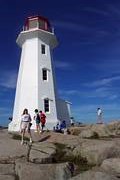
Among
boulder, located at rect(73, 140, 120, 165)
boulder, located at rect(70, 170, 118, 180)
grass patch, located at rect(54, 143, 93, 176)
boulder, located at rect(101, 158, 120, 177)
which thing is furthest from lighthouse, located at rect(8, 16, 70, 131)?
boulder, located at rect(70, 170, 118, 180)

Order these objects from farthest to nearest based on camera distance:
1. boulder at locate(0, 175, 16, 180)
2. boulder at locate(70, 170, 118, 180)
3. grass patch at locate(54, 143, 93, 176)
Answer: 1. grass patch at locate(54, 143, 93, 176)
2. boulder at locate(0, 175, 16, 180)
3. boulder at locate(70, 170, 118, 180)

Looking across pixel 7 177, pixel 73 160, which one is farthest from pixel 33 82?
pixel 7 177

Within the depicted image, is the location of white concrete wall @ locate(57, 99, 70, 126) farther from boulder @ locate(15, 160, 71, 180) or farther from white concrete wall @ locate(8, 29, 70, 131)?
boulder @ locate(15, 160, 71, 180)

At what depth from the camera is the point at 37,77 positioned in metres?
34.8

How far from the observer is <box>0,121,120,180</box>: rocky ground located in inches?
591

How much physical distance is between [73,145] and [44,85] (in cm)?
1621

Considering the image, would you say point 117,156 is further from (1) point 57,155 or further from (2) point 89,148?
(1) point 57,155

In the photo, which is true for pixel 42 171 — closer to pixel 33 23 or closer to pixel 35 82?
Answer: pixel 35 82

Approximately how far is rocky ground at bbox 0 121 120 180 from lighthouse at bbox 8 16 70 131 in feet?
41.8

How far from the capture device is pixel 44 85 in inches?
1379

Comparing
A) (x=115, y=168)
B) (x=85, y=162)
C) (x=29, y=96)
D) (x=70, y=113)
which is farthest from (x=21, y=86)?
(x=115, y=168)

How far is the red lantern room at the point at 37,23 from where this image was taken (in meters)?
37.2

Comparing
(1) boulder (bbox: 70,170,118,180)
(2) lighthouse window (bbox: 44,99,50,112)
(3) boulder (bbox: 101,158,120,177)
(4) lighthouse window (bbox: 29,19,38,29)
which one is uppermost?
(4) lighthouse window (bbox: 29,19,38,29)

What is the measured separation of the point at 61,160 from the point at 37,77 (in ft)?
59.8
